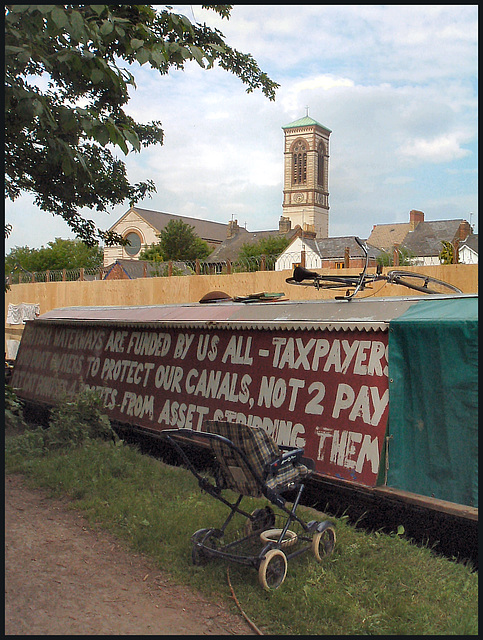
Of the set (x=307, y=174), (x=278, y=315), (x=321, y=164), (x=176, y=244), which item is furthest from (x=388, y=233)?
(x=278, y=315)

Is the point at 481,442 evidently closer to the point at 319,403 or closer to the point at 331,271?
the point at 319,403

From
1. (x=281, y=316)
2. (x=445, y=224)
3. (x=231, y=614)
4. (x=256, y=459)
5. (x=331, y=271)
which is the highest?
(x=445, y=224)

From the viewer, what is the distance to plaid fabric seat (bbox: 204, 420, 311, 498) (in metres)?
5.38

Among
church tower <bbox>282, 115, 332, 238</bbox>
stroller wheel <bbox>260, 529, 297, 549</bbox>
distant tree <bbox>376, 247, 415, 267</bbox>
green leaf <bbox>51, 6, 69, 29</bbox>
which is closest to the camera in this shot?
green leaf <bbox>51, 6, 69, 29</bbox>

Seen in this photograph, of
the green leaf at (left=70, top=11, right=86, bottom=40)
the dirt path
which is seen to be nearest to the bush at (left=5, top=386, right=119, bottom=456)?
the dirt path

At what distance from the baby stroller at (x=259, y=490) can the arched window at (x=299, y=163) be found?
164883mm

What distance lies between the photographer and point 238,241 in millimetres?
91500

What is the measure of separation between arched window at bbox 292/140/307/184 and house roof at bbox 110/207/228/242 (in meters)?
55.2

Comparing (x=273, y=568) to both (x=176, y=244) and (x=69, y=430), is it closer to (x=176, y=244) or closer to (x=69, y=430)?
(x=69, y=430)

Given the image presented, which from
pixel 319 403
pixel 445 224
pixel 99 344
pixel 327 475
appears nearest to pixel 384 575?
pixel 327 475

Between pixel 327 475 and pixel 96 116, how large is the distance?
4.81 meters

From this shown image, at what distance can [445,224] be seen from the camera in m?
77.1

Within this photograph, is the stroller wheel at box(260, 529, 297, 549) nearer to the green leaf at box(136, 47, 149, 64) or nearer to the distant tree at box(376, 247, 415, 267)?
the green leaf at box(136, 47, 149, 64)

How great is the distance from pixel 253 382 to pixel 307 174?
6358 inches
